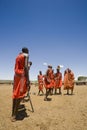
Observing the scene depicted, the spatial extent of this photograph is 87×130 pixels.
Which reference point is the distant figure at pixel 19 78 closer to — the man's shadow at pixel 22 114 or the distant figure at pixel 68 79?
the man's shadow at pixel 22 114

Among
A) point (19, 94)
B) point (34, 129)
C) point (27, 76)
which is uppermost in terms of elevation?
point (27, 76)

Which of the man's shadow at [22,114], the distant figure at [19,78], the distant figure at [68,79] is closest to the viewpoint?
the distant figure at [19,78]

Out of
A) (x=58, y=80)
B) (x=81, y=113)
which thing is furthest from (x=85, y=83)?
(x=81, y=113)

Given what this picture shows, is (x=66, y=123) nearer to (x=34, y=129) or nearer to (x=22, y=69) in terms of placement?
(x=34, y=129)

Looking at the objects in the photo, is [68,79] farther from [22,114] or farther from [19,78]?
[19,78]

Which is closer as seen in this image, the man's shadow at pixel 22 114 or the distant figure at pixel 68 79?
the man's shadow at pixel 22 114

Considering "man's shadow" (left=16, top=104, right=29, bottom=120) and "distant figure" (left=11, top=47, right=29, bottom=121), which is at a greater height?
"distant figure" (left=11, top=47, right=29, bottom=121)

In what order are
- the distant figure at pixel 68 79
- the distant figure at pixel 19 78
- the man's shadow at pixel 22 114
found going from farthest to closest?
the distant figure at pixel 68 79
the man's shadow at pixel 22 114
the distant figure at pixel 19 78

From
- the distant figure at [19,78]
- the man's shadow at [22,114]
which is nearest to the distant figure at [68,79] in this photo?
the man's shadow at [22,114]

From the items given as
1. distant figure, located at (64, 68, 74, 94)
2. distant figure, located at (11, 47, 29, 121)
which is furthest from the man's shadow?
distant figure, located at (64, 68, 74, 94)

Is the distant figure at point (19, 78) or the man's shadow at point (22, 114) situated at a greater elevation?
the distant figure at point (19, 78)

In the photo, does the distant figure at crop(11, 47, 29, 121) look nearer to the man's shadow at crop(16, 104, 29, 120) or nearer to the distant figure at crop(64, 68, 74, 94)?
the man's shadow at crop(16, 104, 29, 120)

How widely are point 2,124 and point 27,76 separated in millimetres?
1717

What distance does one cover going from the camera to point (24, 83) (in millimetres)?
7930
